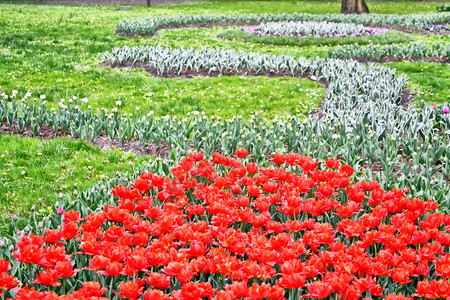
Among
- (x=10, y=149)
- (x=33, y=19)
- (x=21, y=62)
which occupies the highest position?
(x=33, y=19)

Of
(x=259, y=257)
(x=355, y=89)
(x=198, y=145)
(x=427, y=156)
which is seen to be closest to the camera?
(x=259, y=257)

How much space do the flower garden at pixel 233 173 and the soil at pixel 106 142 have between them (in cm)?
4

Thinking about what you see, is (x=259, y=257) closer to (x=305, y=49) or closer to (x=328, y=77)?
(x=328, y=77)

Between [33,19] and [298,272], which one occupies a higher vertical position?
[33,19]

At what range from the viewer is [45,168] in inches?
225

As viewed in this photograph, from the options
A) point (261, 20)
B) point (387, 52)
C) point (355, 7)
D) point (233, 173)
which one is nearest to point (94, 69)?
point (387, 52)

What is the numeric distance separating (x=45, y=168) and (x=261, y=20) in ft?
55.2

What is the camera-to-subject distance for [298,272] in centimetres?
250

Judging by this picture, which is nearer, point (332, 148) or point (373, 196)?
point (373, 196)

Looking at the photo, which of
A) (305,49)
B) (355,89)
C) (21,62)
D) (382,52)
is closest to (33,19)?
(21,62)

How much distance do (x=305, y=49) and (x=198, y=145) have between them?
28.7 ft

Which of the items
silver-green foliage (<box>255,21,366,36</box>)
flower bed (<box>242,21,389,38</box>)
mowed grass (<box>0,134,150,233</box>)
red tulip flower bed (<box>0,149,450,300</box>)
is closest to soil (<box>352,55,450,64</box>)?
flower bed (<box>242,21,389,38</box>)

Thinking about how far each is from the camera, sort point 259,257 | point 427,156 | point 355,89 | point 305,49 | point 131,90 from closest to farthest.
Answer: point 259,257, point 427,156, point 355,89, point 131,90, point 305,49

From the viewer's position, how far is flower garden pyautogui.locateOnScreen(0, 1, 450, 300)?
2.64 metres
